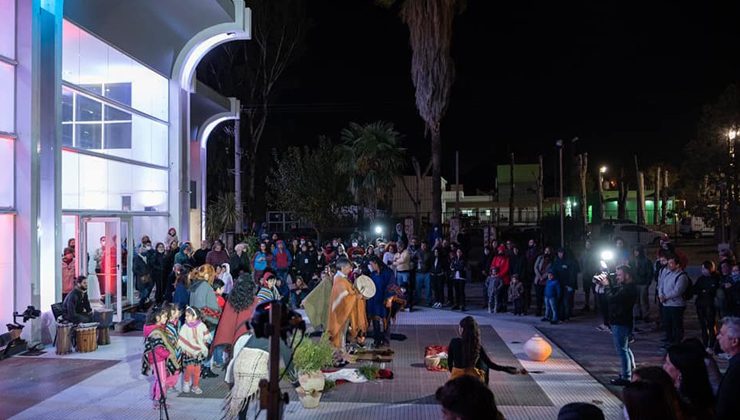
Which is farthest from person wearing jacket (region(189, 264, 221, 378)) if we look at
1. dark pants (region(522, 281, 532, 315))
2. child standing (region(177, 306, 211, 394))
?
dark pants (region(522, 281, 532, 315))

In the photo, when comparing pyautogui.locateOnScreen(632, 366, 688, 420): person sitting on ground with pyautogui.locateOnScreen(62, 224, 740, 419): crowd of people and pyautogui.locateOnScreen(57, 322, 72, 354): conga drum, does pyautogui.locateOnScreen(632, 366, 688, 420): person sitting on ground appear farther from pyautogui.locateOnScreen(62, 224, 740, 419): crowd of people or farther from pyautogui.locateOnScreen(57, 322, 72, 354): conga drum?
pyautogui.locateOnScreen(57, 322, 72, 354): conga drum

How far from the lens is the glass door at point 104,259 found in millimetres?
14219

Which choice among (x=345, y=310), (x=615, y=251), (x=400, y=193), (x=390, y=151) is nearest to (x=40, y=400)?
(x=345, y=310)

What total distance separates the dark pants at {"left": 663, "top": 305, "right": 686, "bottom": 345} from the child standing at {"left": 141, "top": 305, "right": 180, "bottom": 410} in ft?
27.7

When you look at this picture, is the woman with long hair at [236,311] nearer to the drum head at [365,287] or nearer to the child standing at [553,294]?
the drum head at [365,287]

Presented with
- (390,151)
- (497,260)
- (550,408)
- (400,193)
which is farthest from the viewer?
(400,193)

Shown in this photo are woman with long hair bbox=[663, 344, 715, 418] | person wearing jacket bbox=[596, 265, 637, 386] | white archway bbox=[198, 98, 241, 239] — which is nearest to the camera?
woman with long hair bbox=[663, 344, 715, 418]

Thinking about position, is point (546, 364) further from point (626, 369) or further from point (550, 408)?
point (550, 408)

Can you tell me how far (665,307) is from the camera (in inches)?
440

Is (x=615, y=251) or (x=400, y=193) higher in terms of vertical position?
(x=400, y=193)

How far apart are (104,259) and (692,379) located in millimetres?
14063

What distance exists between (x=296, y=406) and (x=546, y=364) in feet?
14.6

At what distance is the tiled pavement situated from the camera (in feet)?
25.0

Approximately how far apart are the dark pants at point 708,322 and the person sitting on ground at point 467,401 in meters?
9.64
